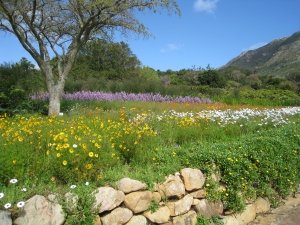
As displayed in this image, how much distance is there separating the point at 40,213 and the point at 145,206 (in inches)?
54.5

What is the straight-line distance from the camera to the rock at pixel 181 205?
17.8 ft

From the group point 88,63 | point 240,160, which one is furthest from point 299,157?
point 88,63

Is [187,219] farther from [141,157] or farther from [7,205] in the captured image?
[7,205]

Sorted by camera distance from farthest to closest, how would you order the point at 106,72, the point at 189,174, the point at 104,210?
the point at 106,72
the point at 189,174
the point at 104,210

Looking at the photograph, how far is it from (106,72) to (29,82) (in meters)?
18.4

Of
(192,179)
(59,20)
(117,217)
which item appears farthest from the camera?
(59,20)

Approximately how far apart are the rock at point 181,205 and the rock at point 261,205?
1.61 metres

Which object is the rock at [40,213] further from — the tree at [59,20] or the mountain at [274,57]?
the mountain at [274,57]

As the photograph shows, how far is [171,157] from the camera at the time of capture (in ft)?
20.2

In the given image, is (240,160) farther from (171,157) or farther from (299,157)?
(299,157)

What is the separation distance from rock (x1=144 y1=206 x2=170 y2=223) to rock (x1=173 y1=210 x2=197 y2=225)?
0.15 metres

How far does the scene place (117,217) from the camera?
477 centimetres

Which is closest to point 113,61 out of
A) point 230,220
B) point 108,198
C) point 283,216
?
point 283,216

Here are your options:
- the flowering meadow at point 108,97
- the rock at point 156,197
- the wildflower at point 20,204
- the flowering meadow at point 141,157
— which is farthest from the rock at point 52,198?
the flowering meadow at point 108,97
